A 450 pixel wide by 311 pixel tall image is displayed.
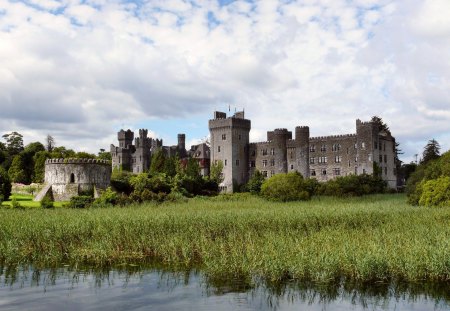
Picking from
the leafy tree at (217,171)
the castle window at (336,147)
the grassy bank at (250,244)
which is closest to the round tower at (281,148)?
the castle window at (336,147)

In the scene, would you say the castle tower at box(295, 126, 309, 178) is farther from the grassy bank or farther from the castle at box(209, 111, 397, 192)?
the grassy bank

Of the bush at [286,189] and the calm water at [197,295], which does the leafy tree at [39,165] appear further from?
the calm water at [197,295]

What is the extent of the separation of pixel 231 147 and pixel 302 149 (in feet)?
33.4

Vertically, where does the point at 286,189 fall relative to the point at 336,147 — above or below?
below

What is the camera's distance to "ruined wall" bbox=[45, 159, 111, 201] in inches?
1898

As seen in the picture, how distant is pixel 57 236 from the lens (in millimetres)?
18953

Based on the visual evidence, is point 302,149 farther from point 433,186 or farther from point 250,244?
point 250,244

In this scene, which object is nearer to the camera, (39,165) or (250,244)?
Result: (250,244)

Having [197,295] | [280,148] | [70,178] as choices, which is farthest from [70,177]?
[197,295]

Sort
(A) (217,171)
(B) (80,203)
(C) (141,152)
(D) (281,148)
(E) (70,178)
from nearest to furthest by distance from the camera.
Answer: (B) (80,203)
(E) (70,178)
(D) (281,148)
(A) (217,171)
(C) (141,152)

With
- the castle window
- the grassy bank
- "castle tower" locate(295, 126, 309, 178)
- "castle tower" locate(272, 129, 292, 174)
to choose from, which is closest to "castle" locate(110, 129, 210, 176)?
A: "castle tower" locate(272, 129, 292, 174)

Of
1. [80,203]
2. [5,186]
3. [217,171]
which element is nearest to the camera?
[80,203]

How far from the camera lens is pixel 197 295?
12.9 meters

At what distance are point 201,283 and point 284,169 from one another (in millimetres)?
56944
